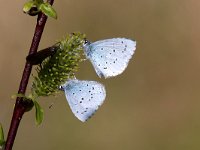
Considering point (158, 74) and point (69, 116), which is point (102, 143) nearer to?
point (69, 116)

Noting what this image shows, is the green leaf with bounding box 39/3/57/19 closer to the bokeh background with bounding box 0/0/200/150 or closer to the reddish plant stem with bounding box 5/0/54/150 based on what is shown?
the reddish plant stem with bounding box 5/0/54/150

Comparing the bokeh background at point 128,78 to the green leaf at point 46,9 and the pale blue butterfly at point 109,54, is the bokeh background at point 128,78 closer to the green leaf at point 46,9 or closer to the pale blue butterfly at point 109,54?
the pale blue butterfly at point 109,54

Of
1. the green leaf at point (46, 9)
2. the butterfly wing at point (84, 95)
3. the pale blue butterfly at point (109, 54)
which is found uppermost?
the green leaf at point (46, 9)

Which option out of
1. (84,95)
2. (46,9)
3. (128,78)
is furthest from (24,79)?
(128,78)

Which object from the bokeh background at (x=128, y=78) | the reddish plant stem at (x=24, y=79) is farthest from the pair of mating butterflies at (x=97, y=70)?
the bokeh background at (x=128, y=78)

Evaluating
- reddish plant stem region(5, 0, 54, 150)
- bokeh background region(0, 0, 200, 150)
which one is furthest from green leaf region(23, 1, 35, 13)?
bokeh background region(0, 0, 200, 150)

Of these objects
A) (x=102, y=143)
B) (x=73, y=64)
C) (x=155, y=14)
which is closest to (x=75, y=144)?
(x=102, y=143)
